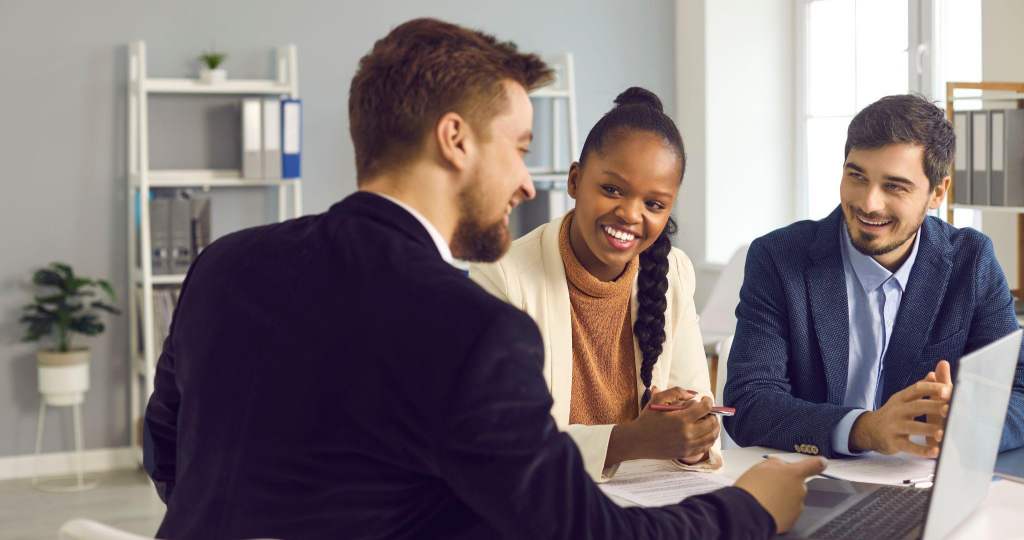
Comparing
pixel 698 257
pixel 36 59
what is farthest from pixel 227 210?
pixel 698 257

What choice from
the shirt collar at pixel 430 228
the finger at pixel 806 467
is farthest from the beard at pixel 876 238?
the shirt collar at pixel 430 228

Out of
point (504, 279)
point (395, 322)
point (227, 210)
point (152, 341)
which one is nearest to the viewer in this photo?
point (395, 322)

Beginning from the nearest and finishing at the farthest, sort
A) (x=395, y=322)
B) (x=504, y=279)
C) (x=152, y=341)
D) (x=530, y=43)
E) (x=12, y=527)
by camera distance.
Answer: (x=395, y=322) < (x=504, y=279) < (x=12, y=527) < (x=152, y=341) < (x=530, y=43)

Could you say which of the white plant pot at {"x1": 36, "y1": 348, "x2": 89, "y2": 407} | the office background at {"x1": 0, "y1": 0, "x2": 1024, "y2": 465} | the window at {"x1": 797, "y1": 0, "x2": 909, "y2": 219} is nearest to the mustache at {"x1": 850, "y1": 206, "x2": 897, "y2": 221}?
the office background at {"x1": 0, "y1": 0, "x2": 1024, "y2": 465}

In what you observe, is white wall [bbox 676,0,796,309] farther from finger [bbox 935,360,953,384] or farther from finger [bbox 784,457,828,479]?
finger [bbox 784,457,828,479]

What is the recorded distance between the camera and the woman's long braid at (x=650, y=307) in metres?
1.99

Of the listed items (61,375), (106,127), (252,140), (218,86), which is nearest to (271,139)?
(252,140)

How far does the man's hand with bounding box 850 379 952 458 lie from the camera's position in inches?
66.4

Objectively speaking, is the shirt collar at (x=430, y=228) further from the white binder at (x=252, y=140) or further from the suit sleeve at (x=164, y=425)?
the white binder at (x=252, y=140)

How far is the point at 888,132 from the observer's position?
2.01 metres

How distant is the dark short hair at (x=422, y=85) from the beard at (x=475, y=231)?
7 cm

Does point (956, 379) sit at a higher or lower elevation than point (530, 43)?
lower

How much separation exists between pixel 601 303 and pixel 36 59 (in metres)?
3.21

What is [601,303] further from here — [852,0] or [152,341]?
[852,0]
